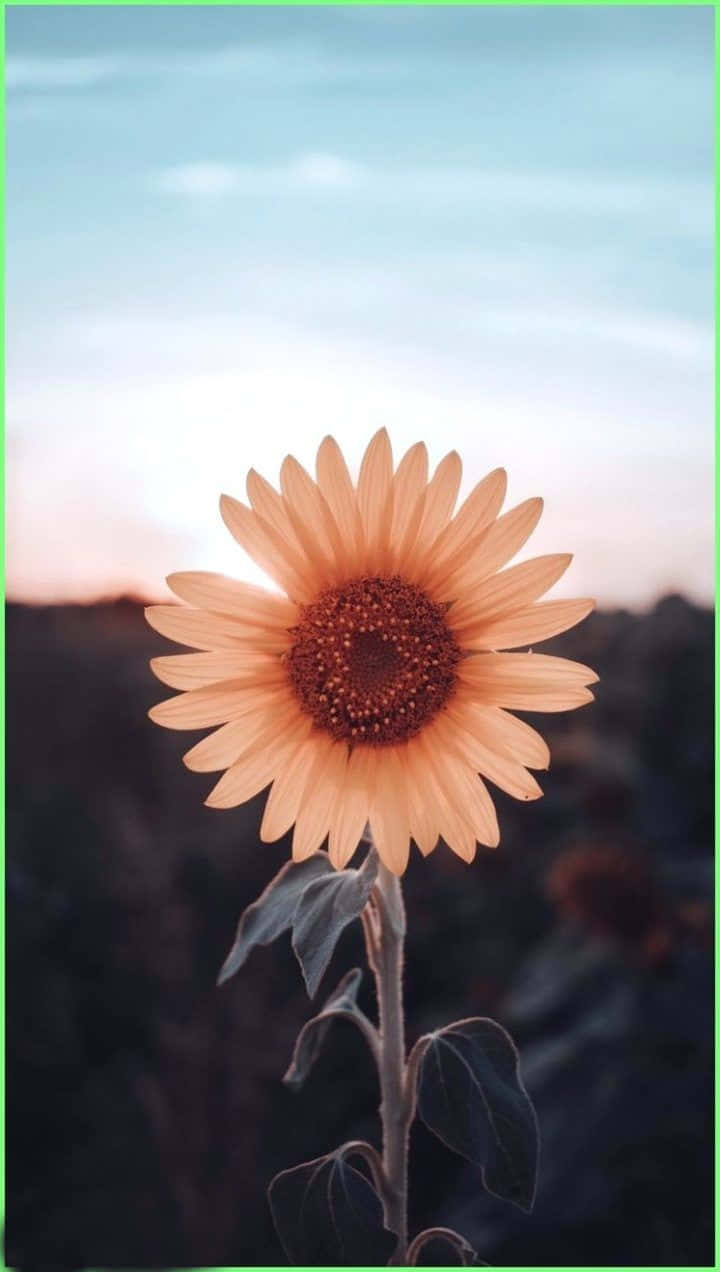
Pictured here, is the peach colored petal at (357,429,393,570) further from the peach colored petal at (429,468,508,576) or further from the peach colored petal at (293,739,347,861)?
the peach colored petal at (293,739,347,861)

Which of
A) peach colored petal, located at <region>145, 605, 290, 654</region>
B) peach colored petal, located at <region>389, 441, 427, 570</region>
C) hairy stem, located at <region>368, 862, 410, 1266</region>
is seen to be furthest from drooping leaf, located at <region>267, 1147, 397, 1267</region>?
peach colored petal, located at <region>389, 441, 427, 570</region>

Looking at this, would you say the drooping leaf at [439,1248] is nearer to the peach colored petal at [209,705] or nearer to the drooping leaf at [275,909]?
the drooping leaf at [275,909]

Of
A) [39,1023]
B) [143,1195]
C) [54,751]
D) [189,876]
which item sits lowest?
[143,1195]

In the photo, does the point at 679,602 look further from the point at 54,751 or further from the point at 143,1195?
the point at 143,1195

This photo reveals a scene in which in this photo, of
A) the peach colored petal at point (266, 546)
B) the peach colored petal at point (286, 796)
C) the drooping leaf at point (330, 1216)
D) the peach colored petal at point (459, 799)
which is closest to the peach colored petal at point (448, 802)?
the peach colored petal at point (459, 799)

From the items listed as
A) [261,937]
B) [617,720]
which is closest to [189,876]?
[617,720]
